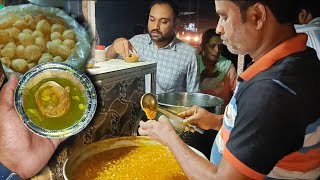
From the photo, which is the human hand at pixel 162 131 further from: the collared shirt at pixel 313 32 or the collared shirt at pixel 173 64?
the collared shirt at pixel 313 32

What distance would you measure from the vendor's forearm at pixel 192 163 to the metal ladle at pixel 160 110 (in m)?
0.17

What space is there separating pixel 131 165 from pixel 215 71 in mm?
473

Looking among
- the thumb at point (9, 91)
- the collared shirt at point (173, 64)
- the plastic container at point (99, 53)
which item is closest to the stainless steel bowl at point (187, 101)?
the collared shirt at point (173, 64)

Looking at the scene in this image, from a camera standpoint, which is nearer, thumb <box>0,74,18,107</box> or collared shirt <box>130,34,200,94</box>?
thumb <box>0,74,18,107</box>

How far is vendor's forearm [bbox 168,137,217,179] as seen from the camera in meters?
0.85

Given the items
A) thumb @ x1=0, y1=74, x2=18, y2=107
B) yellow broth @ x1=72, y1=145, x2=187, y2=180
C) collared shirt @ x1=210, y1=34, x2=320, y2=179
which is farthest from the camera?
yellow broth @ x1=72, y1=145, x2=187, y2=180

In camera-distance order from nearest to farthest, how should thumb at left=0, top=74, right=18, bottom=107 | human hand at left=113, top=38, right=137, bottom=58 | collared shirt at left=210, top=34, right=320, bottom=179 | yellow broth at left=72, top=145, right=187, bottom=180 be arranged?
1. collared shirt at left=210, top=34, right=320, bottom=179
2. thumb at left=0, top=74, right=18, bottom=107
3. yellow broth at left=72, top=145, right=187, bottom=180
4. human hand at left=113, top=38, right=137, bottom=58

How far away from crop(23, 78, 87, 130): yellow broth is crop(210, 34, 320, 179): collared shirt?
447mm

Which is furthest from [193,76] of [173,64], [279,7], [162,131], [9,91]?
[9,91]

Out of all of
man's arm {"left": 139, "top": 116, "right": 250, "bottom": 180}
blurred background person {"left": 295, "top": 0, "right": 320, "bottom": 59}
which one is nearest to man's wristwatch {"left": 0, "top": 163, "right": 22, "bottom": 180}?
man's arm {"left": 139, "top": 116, "right": 250, "bottom": 180}

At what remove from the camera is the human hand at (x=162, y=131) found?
95 centimetres

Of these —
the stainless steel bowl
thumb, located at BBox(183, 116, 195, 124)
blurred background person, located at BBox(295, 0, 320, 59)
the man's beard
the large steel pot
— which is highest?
blurred background person, located at BBox(295, 0, 320, 59)

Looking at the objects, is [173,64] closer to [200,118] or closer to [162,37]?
[162,37]

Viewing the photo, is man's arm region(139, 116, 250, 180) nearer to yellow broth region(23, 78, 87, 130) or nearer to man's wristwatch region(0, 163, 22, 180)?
yellow broth region(23, 78, 87, 130)
